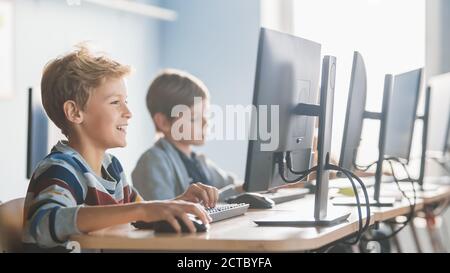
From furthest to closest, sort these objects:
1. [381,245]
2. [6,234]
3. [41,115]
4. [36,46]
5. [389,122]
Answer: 1. [36,46]
2. [381,245]
3. [41,115]
4. [389,122]
5. [6,234]

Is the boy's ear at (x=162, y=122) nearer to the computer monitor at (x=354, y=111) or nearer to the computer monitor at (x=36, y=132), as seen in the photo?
the computer monitor at (x=36, y=132)

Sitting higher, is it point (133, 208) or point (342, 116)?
point (342, 116)

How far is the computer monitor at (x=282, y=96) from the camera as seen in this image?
1.28 metres

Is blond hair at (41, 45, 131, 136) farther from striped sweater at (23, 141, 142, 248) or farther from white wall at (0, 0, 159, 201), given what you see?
white wall at (0, 0, 159, 201)

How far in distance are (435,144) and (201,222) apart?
1839 millimetres

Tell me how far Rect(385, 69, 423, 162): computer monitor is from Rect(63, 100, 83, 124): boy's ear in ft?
3.02

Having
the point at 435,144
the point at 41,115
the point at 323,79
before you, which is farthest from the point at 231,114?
the point at 323,79

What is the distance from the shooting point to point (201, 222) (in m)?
1.22

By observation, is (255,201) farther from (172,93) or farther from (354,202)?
(172,93)

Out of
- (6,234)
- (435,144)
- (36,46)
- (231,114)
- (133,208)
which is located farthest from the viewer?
(231,114)

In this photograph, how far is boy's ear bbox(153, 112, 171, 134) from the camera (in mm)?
2318

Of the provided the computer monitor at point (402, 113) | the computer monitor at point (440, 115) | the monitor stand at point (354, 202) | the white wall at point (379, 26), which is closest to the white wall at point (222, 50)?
the white wall at point (379, 26)

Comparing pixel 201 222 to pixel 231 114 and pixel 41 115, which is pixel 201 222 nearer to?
pixel 41 115

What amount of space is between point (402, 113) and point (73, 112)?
1.08 meters
